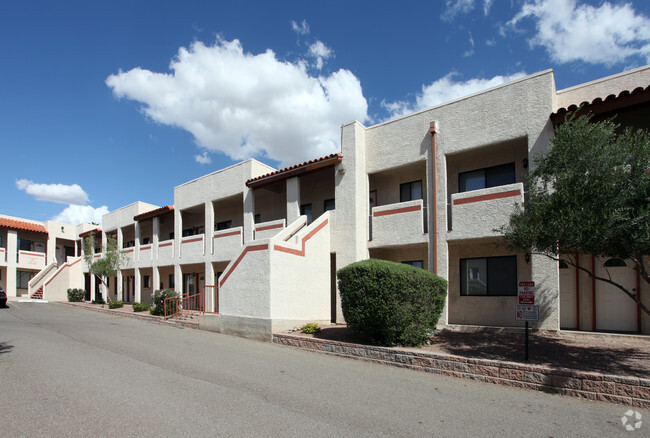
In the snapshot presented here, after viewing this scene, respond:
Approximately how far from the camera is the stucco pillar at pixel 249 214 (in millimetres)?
18047

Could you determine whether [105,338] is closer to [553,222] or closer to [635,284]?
[553,222]

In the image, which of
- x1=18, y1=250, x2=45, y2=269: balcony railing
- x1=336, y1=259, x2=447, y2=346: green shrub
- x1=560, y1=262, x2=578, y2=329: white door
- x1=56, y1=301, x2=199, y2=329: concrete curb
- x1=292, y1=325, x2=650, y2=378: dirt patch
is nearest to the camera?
x1=292, y1=325, x2=650, y2=378: dirt patch

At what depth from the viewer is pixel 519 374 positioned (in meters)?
7.34

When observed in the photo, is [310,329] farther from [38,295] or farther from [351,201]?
[38,295]

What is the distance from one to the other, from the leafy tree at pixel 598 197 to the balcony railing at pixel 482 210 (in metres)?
3.80

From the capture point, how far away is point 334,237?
14.9 metres

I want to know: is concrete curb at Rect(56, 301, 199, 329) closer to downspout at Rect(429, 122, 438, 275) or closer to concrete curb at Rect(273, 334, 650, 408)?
concrete curb at Rect(273, 334, 650, 408)

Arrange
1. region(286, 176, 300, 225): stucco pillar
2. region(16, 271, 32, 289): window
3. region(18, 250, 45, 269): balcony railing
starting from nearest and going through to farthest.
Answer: region(286, 176, 300, 225): stucco pillar < region(18, 250, 45, 269): balcony railing < region(16, 271, 32, 289): window

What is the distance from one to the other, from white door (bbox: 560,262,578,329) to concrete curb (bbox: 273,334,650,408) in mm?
5537

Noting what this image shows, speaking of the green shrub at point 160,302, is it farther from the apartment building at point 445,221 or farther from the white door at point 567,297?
the white door at point 567,297

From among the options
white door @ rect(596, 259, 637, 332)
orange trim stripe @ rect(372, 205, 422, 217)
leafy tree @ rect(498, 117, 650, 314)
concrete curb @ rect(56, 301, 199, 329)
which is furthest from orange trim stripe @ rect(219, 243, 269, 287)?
white door @ rect(596, 259, 637, 332)

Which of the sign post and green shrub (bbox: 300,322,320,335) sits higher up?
the sign post

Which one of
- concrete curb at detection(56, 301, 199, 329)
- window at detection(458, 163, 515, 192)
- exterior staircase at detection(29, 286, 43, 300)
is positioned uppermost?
window at detection(458, 163, 515, 192)

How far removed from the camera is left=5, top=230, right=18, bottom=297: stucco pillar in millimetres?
33250
